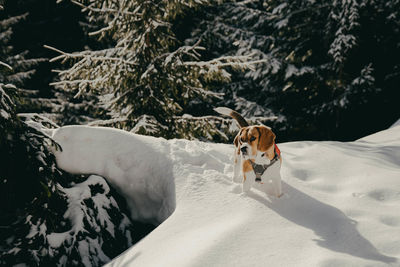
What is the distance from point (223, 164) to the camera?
325 centimetres

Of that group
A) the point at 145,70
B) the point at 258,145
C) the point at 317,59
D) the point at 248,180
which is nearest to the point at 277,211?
the point at 248,180

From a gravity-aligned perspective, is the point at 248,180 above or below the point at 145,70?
below

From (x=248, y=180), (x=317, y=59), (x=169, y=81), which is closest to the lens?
(x=248, y=180)

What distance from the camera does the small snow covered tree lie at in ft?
16.5

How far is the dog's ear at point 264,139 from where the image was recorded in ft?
8.26

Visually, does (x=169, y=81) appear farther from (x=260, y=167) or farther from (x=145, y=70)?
(x=260, y=167)

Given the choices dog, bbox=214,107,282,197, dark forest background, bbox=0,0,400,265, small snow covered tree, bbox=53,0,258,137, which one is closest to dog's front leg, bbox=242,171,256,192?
dog, bbox=214,107,282,197

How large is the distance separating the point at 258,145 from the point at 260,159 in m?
0.13

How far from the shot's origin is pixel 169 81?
5.12 m

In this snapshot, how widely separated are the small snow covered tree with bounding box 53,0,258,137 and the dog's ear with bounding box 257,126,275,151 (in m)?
2.62

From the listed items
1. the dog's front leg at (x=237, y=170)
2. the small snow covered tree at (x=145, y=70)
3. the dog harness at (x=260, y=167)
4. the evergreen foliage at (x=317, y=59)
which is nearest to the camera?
the dog harness at (x=260, y=167)

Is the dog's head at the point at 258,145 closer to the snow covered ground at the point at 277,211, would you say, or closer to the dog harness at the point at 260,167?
the dog harness at the point at 260,167

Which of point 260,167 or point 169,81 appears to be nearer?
point 260,167

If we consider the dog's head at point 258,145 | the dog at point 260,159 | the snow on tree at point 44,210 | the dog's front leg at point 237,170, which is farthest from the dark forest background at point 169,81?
the dog's head at point 258,145
